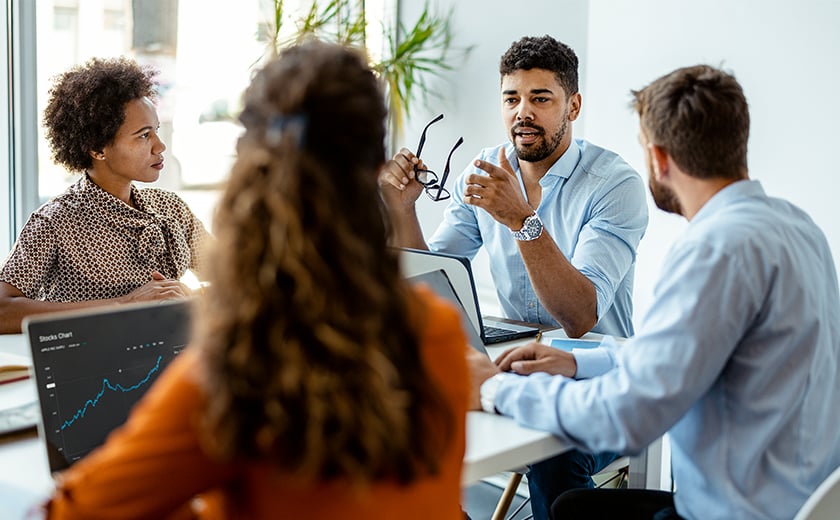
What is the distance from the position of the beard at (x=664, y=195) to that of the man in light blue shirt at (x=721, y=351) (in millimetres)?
14

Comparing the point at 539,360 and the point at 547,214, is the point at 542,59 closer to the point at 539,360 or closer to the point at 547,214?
the point at 547,214

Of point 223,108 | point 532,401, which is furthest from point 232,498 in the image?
point 223,108

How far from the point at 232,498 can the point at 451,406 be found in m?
0.23

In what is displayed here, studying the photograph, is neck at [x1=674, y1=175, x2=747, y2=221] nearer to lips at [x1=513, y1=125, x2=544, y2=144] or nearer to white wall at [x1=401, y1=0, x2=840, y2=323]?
lips at [x1=513, y1=125, x2=544, y2=144]

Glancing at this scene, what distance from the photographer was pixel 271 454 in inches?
31.2

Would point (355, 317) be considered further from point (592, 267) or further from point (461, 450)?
point (592, 267)

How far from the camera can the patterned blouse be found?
2148mm

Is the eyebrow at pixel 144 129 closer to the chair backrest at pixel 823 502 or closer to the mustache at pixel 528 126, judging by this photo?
the mustache at pixel 528 126

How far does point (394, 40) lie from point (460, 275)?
260 centimetres

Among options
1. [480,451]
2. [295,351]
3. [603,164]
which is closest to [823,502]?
[480,451]

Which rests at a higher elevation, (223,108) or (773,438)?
(223,108)

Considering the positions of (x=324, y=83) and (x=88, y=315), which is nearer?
(x=324, y=83)

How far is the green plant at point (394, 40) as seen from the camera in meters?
3.88

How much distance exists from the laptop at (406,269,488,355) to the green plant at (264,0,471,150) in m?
2.10
